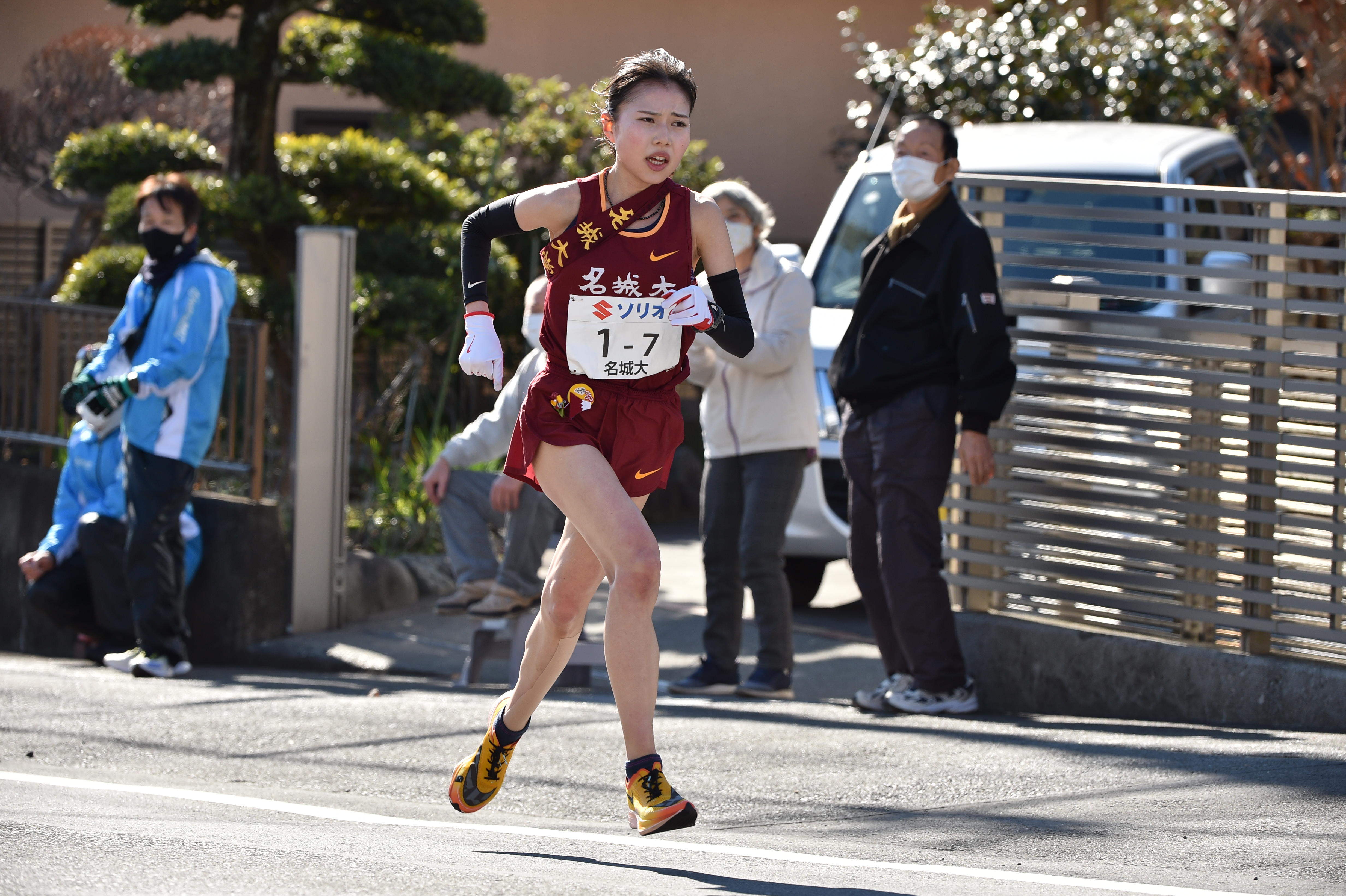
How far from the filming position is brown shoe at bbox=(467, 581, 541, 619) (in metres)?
6.54

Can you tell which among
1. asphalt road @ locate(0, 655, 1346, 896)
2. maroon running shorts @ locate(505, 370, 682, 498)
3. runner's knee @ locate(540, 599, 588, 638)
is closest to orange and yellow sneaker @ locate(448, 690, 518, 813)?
asphalt road @ locate(0, 655, 1346, 896)

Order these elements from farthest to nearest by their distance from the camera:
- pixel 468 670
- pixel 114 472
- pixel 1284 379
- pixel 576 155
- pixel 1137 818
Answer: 1. pixel 576 155
2. pixel 114 472
3. pixel 468 670
4. pixel 1284 379
5. pixel 1137 818

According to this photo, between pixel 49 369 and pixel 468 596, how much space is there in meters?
3.92

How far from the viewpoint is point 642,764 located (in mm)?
3836

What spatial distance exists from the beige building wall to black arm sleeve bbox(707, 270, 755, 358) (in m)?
12.3

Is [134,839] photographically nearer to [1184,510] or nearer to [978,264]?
[978,264]

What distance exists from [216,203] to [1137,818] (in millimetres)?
7089

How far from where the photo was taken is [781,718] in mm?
5844

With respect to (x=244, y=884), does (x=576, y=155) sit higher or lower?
higher

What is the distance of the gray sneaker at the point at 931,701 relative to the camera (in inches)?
234

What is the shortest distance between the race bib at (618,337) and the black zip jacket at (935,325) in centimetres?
196

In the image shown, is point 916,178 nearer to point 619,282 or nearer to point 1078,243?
point 1078,243

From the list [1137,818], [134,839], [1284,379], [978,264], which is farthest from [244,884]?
[1284,379]

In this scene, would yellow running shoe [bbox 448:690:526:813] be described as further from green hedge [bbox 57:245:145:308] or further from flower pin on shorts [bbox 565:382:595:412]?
green hedge [bbox 57:245:145:308]
